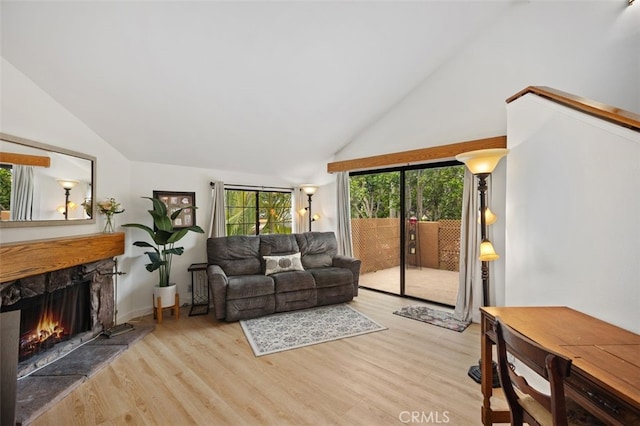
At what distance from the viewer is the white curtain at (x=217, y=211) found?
13.7 ft

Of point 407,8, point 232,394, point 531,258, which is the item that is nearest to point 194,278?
point 232,394

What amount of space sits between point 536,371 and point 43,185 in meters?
3.82

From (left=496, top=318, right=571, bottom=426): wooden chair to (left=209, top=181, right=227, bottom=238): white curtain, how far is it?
12.8 ft

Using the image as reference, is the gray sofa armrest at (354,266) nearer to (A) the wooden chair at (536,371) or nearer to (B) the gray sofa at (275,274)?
(B) the gray sofa at (275,274)

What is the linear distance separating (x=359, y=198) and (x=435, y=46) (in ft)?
8.41

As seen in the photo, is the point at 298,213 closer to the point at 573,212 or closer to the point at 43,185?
the point at 43,185

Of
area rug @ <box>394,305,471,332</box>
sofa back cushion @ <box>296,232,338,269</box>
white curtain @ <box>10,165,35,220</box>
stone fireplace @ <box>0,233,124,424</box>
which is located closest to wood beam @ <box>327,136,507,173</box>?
sofa back cushion @ <box>296,232,338,269</box>

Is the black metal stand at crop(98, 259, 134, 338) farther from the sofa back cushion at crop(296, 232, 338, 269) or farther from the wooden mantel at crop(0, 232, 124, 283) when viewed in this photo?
the sofa back cushion at crop(296, 232, 338, 269)

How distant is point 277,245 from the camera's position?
13.7ft

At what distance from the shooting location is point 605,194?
142 cm

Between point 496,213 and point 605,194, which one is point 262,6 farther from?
point 496,213

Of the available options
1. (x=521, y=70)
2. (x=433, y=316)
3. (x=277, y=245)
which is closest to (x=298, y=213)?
(x=277, y=245)

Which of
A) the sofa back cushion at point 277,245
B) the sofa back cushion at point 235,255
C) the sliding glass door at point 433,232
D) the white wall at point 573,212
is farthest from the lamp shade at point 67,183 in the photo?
the sliding glass door at point 433,232

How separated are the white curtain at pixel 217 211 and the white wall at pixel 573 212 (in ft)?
12.5
